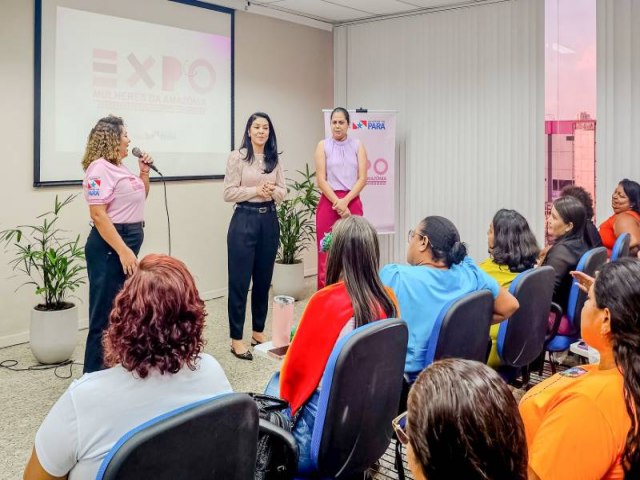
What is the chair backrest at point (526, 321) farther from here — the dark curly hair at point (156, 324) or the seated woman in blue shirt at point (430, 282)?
the dark curly hair at point (156, 324)

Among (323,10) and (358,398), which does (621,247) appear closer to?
(358,398)

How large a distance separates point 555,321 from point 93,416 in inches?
94.9

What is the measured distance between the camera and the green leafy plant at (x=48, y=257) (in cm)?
379

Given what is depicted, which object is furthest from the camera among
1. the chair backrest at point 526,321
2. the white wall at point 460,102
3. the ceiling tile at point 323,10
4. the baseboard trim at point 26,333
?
the ceiling tile at point 323,10

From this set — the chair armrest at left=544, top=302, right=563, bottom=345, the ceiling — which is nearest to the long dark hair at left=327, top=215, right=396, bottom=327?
the chair armrest at left=544, top=302, right=563, bottom=345

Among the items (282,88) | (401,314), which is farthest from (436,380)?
(282,88)

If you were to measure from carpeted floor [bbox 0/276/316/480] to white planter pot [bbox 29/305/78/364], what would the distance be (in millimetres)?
105

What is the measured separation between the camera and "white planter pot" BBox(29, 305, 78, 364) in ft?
12.3

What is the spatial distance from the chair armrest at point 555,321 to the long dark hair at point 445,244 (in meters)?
0.88

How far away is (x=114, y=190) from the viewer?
10.6ft

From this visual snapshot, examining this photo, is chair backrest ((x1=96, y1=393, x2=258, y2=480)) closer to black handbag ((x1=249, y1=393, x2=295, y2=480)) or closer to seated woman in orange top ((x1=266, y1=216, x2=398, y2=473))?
black handbag ((x1=249, y1=393, x2=295, y2=480))

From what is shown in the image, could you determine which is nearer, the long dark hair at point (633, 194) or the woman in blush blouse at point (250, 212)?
the woman in blush blouse at point (250, 212)

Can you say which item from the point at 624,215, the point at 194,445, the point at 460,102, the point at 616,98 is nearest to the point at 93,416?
the point at 194,445

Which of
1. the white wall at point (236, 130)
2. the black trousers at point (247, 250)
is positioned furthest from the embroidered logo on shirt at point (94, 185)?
the white wall at point (236, 130)
